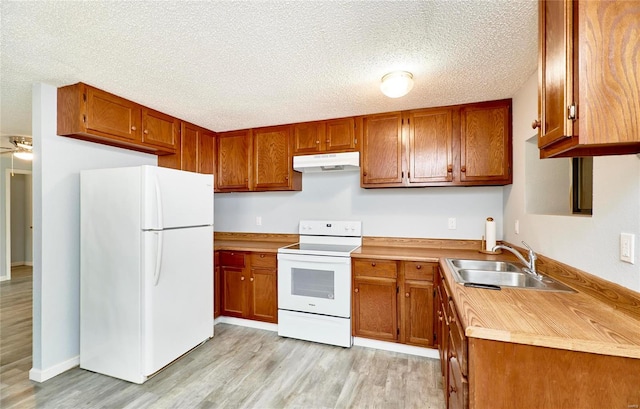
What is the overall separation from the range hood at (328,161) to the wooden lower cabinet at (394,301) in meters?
0.98

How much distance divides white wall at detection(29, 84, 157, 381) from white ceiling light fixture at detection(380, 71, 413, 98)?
8.42 ft

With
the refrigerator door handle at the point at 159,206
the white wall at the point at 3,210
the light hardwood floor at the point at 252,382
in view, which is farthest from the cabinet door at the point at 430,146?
the white wall at the point at 3,210

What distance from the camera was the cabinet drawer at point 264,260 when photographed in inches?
116

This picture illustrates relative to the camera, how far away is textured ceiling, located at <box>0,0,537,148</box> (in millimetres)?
1357

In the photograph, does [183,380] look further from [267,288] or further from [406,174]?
[406,174]

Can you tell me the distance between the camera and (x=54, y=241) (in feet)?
7.18

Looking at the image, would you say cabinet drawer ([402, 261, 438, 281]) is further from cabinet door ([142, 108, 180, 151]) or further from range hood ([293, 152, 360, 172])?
cabinet door ([142, 108, 180, 151])

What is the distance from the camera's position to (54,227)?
219cm

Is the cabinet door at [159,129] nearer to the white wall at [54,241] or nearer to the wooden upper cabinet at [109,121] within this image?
the wooden upper cabinet at [109,121]

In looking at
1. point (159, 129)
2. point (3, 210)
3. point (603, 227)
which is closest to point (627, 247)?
point (603, 227)

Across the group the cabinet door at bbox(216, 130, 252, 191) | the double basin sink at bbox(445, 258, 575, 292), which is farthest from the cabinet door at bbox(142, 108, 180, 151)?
the double basin sink at bbox(445, 258, 575, 292)

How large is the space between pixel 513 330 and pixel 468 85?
190 centimetres

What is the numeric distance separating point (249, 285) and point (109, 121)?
1.98 m

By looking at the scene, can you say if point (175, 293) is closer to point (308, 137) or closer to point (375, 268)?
point (375, 268)
